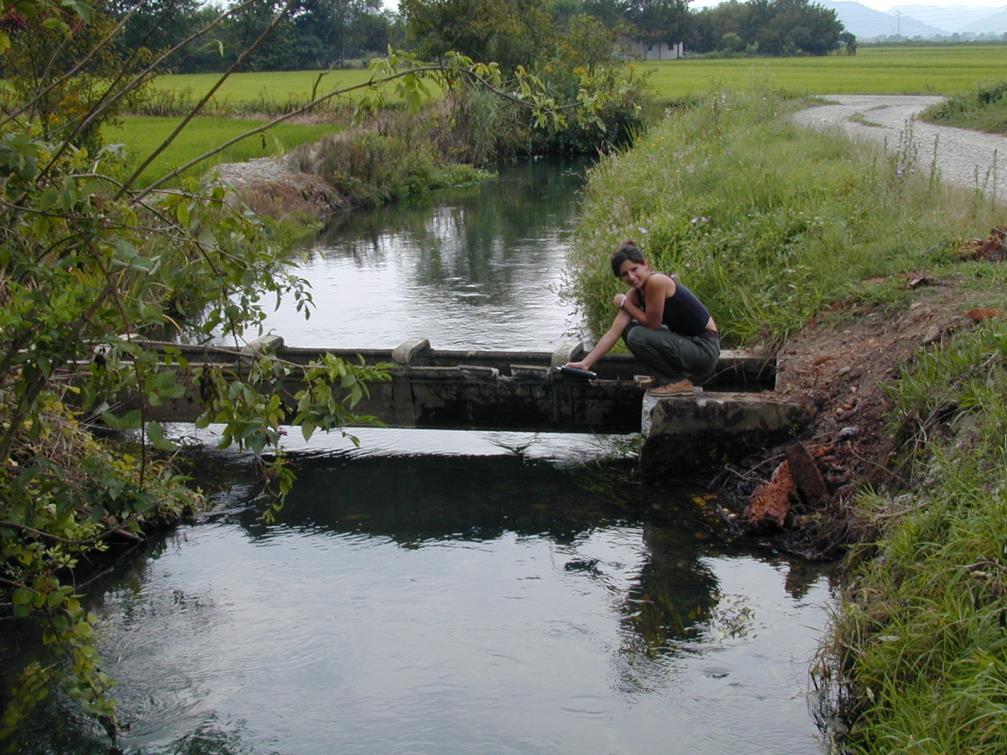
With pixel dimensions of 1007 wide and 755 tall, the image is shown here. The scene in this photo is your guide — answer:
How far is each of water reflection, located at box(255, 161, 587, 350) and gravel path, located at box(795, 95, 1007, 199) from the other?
5.05 m

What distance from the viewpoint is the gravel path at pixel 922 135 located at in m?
14.0

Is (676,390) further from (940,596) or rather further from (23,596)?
(23,596)

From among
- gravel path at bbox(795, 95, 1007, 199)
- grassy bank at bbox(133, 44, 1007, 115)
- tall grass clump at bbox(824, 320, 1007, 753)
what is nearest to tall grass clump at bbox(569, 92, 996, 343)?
gravel path at bbox(795, 95, 1007, 199)

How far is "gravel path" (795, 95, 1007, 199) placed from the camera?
45.9 feet

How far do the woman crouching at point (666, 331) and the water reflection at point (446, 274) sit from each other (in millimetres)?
4101

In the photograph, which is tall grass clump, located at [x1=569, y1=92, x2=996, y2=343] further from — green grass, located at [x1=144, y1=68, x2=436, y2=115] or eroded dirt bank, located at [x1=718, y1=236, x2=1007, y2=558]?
green grass, located at [x1=144, y1=68, x2=436, y2=115]

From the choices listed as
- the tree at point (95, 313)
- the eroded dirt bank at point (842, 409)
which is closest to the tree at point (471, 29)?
the eroded dirt bank at point (842, 409)

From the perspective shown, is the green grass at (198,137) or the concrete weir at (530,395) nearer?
the concrete weir at (530,395)

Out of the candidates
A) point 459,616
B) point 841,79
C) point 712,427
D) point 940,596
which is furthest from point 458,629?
point 841,79

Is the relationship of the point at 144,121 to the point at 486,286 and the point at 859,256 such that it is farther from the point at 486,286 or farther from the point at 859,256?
the point at 859,256

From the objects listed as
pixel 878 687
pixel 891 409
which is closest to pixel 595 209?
pixel 891 409

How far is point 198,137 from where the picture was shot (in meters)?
25.7

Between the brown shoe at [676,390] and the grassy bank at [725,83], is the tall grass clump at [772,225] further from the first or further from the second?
the grassy bank at [725,83]

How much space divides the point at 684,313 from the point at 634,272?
1.75 ft
